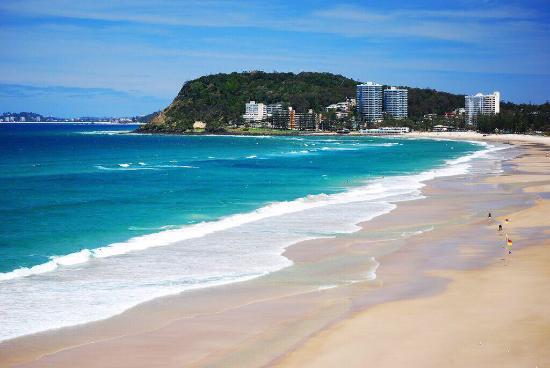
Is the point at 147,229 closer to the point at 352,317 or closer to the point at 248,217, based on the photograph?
the point at 248,217

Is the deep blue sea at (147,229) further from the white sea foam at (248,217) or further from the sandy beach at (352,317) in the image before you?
the sandy beach at (352,317)

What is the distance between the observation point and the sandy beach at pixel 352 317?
12281 millimetres

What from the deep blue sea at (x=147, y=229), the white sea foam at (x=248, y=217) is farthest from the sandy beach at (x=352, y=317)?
the white sea foam at (x=248, y=217)

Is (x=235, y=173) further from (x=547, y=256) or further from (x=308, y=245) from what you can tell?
(x=547, y=256)

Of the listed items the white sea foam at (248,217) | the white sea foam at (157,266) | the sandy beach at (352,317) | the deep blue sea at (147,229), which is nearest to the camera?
the sandy beach at (352,317)

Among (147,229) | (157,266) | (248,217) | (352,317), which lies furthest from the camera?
(248,217)

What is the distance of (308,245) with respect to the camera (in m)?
23.1

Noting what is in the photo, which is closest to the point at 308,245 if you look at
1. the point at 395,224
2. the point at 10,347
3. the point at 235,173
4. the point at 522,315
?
the point at 395,224

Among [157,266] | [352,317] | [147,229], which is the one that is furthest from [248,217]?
[352,317]

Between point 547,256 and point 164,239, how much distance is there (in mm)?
12318

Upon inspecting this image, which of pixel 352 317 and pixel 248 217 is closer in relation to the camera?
pixel 352 317

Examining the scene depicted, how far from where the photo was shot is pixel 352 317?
48.3 ft

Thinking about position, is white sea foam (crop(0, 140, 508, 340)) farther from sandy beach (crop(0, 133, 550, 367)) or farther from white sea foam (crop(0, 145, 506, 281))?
sandy beach (crop(0, 133, 550, 367))

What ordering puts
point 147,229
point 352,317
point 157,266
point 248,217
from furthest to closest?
point 248,217 → point 147,229 → point 157,266 → point 352,317
